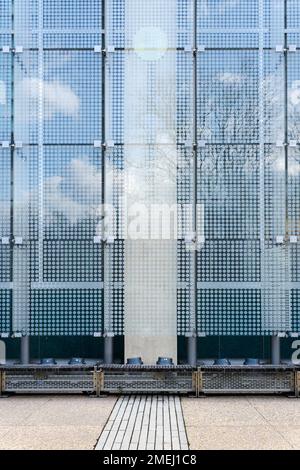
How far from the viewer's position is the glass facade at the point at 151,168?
13.0 meters

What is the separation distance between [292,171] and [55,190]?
6.12m

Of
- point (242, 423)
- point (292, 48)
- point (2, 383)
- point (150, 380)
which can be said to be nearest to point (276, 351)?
point (150, 380)

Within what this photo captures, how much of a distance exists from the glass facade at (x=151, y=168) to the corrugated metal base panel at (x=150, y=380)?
2.26 metres

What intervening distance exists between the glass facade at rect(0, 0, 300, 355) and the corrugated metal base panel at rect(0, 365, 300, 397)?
7.41 ft

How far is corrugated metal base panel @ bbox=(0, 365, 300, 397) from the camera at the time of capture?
10.7m

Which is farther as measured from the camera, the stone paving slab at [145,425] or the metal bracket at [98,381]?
the metal bracket at [98,381]

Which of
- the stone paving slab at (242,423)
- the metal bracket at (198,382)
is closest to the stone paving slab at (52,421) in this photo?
the stone paving slab at (242,423)

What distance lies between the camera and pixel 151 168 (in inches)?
512

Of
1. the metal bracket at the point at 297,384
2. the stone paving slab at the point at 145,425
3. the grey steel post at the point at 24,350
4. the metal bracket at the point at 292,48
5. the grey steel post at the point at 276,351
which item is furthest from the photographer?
the grey steel post at the point at 24,350

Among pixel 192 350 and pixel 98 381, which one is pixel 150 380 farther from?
pixel 192 350

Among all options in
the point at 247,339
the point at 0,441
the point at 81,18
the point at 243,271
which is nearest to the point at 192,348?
the point at 247,339

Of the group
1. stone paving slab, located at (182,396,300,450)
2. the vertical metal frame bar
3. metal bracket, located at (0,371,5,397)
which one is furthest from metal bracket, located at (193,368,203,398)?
the vertical metal frame bar

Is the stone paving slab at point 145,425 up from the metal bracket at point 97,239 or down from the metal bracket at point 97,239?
down

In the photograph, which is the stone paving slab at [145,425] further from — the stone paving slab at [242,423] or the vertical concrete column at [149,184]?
the vertical concrete column at [149,184]
